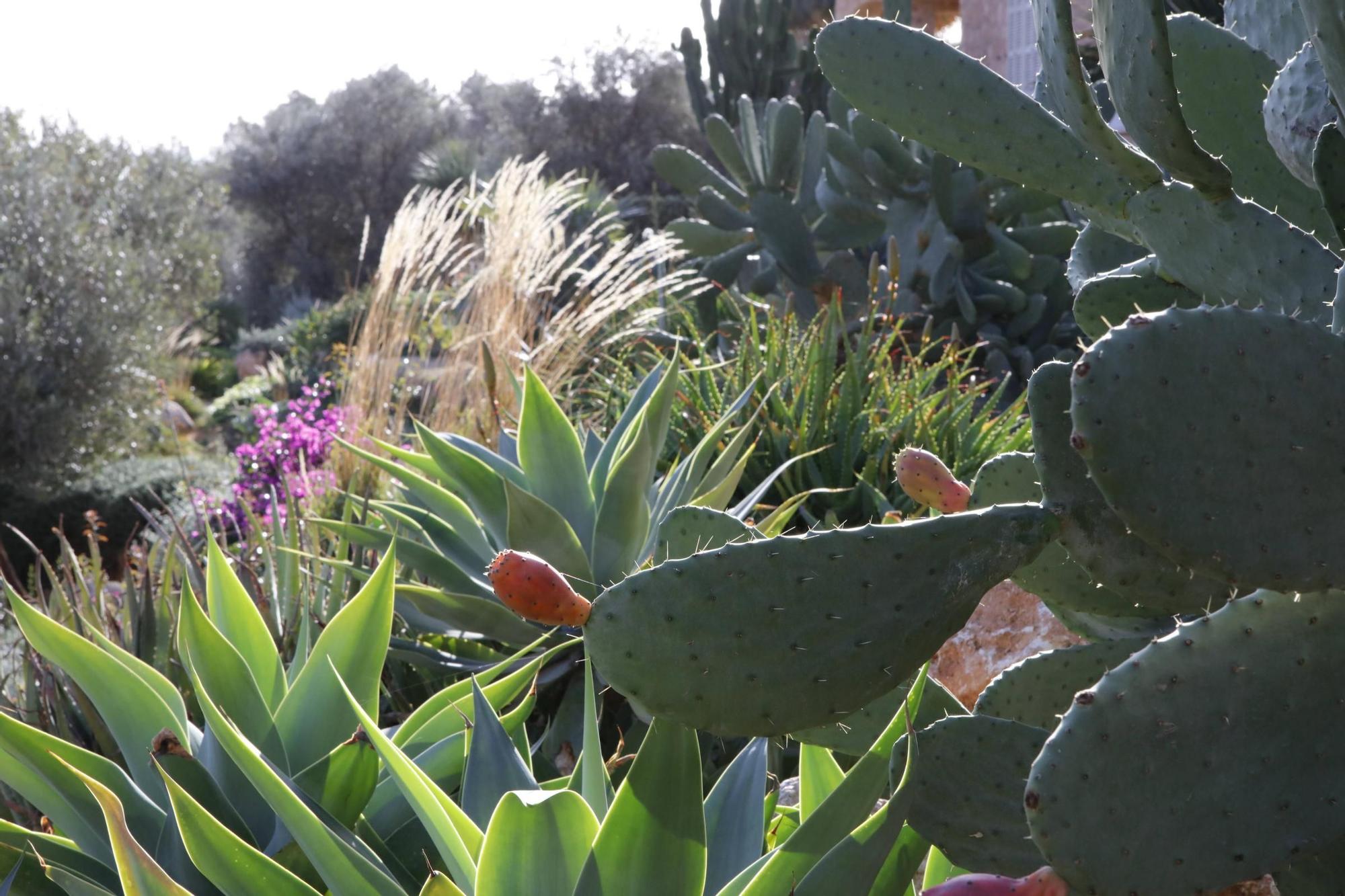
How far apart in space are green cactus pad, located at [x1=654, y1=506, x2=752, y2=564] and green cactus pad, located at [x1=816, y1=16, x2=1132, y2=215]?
0.62m

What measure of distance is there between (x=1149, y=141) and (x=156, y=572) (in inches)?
135

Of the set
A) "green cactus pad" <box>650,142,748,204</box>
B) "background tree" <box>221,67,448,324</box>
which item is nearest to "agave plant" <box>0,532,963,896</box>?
"green cactus pad" <box>650,142,748,204</box>

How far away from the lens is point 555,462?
2.75m

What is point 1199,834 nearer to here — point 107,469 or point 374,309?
point 374,309

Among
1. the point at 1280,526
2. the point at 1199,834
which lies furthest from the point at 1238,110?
the point at 1199,834

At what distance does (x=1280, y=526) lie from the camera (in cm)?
97

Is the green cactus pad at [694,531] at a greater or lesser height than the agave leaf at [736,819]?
greater

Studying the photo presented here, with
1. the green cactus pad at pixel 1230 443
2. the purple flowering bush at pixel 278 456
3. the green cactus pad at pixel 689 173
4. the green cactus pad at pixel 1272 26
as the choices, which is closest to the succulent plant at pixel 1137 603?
the green cactus pad at pixel 1230 443

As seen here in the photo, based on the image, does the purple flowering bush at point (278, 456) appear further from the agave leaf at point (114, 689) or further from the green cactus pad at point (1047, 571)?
the green cactus pad at point (1047, 571)

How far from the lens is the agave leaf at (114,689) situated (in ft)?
5.23

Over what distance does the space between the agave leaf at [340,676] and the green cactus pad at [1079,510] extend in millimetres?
1060

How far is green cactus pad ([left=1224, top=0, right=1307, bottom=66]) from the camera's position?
172 centimetres

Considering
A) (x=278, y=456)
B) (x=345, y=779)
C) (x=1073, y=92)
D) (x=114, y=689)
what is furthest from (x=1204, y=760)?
(x=278, y=456)

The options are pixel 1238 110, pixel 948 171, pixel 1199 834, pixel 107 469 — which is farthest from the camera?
pixel 107 469
